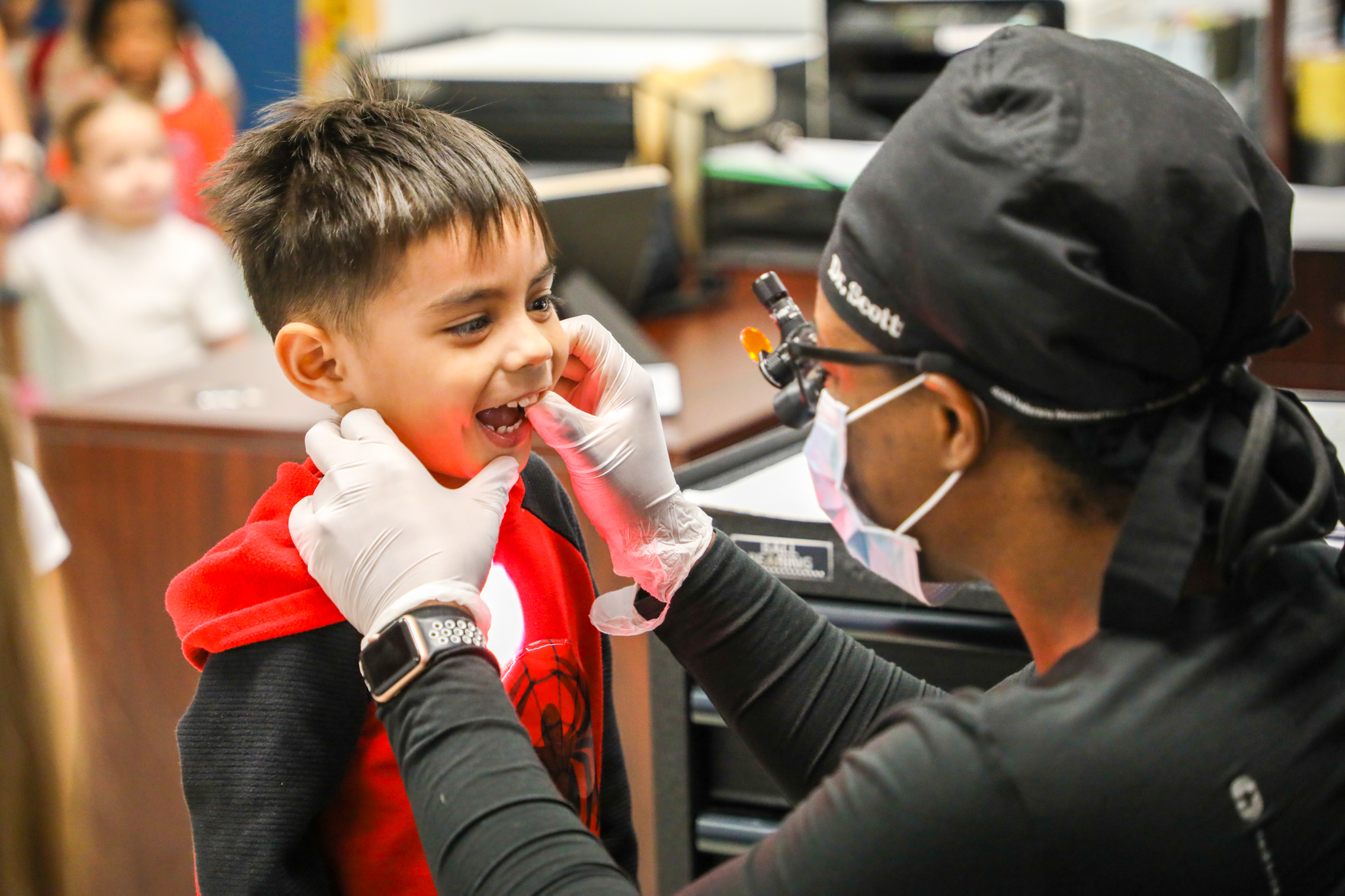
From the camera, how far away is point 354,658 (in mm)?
1021

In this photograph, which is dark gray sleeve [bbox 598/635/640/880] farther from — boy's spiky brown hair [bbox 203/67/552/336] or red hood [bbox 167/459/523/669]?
boy's spiky brown hair [bbox 203/67/552/336]

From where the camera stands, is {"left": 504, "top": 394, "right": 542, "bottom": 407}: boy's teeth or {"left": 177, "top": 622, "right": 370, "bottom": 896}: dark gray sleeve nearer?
{"left": 177, "top": 622, "right": 370, "bottom": 896}: dark gray sleeve

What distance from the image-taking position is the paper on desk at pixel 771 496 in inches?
59.9

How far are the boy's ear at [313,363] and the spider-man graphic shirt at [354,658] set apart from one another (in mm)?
67

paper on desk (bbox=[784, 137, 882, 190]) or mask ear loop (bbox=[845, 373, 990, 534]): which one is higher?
mask ear loop (bbox=[845, 373, 990, 534])

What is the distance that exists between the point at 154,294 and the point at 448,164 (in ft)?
8.31

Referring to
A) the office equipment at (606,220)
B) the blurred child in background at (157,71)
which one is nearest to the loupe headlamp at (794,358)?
the office equipment at (606,220)

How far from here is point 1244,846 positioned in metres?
0.84

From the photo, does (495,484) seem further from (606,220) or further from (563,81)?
(563,81)

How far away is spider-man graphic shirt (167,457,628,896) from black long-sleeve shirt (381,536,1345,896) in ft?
0.39

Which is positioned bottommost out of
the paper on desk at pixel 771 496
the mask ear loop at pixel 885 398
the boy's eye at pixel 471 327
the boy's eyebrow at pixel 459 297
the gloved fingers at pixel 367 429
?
the paper on desk at pixel 771 496

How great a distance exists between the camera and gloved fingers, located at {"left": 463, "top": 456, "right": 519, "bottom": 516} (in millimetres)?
1044

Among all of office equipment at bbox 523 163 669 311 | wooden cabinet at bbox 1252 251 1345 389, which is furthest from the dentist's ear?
wooden cabinet at bbox 1252 251 1345 389

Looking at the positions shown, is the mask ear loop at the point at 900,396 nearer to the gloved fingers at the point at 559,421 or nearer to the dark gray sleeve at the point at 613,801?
the gloved fingers at the point at 559,421
